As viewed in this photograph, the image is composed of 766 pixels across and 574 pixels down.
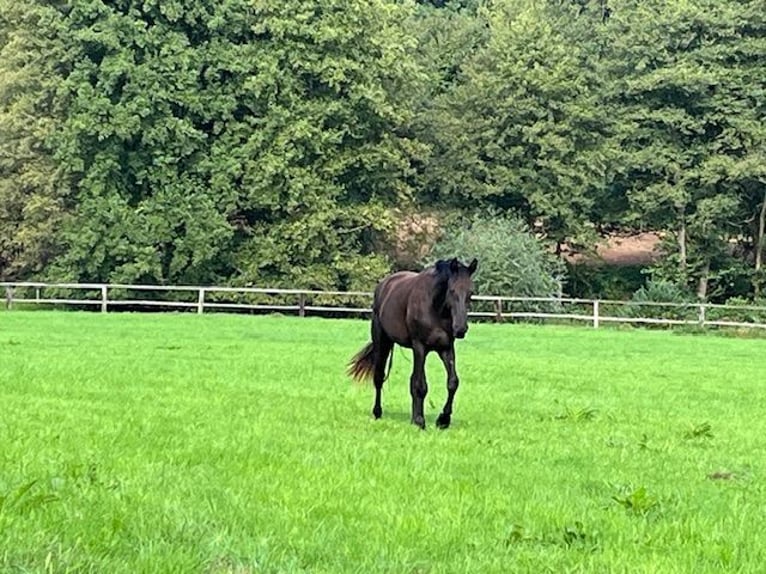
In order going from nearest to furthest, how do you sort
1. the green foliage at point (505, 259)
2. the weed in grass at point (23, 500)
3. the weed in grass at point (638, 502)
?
the weed in grass at point (23, 500) → the weed in grass at point (638, 502) → the green foliage at point (505, 259)

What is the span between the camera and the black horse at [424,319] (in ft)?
31.8

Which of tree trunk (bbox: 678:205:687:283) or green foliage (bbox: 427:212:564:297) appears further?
tree trunk (bbox: 678:205:687:283)

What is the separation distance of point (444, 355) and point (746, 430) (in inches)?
135

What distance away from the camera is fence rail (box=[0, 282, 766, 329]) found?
121 feet

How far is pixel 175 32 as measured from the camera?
139 feet

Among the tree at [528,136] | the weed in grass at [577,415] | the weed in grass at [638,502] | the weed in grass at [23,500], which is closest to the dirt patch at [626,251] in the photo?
the tree at [528,136]

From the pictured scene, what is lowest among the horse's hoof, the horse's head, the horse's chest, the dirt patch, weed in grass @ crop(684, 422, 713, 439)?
weed in grass @ crop(684, 422, 713, 439)

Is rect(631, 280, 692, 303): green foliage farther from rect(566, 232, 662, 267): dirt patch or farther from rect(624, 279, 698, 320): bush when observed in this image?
rect(566, 232, 662, 267): dirt patch

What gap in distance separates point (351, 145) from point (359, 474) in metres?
37.6

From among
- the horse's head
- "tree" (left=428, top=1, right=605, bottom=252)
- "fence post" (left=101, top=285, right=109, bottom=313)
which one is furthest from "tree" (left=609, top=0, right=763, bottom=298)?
the horse's head

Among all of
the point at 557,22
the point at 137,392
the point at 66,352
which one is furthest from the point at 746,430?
the point at 557,22

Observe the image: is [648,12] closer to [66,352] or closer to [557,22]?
A: [557,22]

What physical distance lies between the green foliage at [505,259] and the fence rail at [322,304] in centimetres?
80

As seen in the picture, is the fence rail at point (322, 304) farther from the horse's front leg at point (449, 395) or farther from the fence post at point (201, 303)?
the horse's front leg at point (449, 395)
